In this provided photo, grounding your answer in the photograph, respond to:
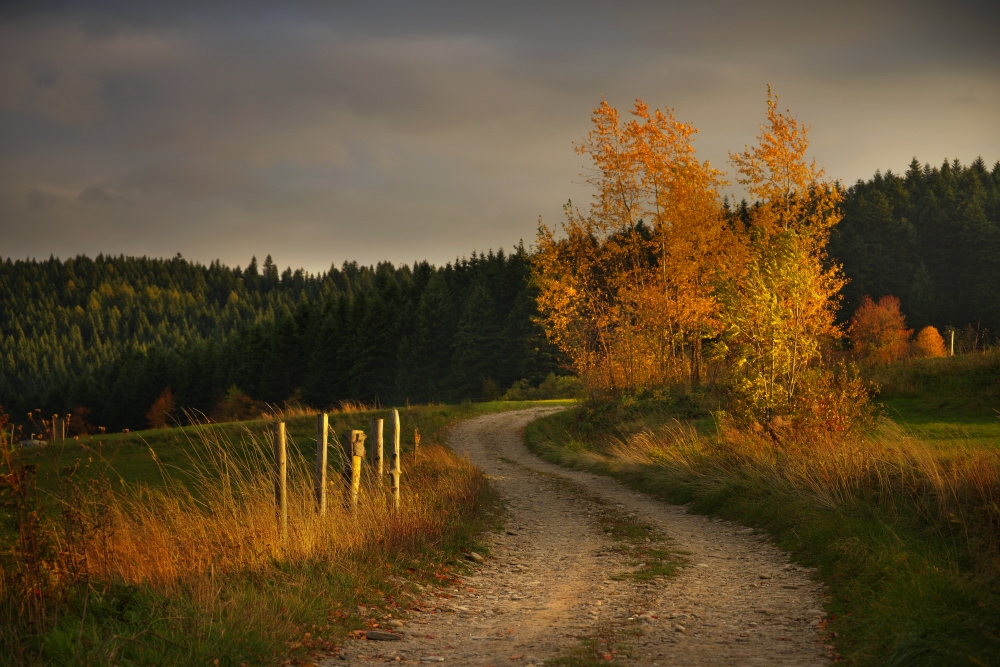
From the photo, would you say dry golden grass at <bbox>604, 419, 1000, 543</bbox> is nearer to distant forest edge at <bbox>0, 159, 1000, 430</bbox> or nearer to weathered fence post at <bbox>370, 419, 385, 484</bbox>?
weathered fence post at <bbox>370, 419, 385, 484</bbox>

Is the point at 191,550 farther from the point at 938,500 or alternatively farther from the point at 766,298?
the point at 766,298

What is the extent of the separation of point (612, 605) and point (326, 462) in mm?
4105

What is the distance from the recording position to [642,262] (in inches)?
1133

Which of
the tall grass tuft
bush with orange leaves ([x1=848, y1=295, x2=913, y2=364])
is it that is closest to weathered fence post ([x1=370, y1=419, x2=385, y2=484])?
the tall grass tuft

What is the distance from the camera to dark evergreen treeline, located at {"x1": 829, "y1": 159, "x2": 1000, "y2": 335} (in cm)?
7319

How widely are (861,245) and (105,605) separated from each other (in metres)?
86.4

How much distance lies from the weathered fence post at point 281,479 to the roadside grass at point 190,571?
0.34 feet

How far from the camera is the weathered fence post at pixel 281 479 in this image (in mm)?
8477

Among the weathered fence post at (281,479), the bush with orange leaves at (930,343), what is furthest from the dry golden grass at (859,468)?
the bush with orange leaves at (930,343)

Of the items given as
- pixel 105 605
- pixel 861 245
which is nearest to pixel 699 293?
pixel 105 605

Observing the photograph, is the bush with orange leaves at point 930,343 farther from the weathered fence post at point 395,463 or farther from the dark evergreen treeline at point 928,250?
the weathered fence post at point 395,463

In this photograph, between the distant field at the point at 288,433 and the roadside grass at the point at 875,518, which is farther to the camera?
the distant field at the point at 288,433

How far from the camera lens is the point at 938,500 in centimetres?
923

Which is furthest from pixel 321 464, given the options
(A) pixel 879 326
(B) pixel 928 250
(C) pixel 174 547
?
(B) pixel 928 250
